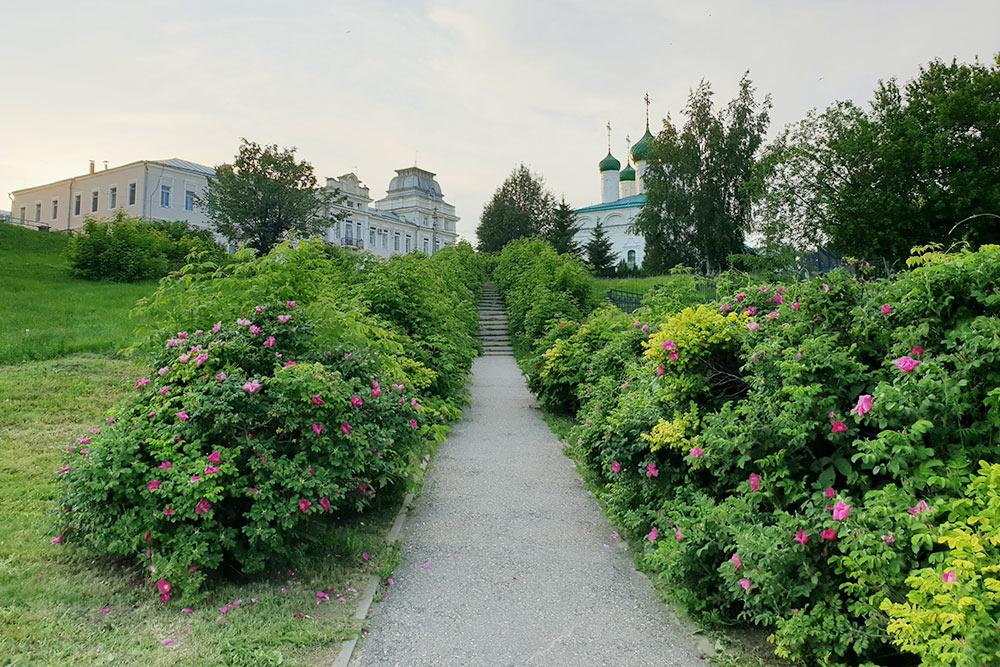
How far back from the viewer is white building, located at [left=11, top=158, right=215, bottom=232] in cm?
3828

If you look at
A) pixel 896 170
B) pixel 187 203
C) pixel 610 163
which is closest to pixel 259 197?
pixel 187 203

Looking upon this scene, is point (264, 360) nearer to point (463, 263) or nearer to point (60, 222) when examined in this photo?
point (463, 263)

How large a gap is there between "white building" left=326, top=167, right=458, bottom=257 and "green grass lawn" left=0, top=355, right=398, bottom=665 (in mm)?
47454

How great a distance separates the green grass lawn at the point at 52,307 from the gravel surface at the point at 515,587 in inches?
309

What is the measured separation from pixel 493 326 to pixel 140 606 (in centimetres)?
1605

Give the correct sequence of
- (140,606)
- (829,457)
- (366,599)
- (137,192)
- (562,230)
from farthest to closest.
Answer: (137,192) → (562,230) → (366,599) → (140,606) → (829,457)

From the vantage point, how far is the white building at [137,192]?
38.3 meters

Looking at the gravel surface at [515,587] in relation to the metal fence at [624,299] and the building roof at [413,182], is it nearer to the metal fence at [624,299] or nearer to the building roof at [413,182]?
the metal fence at [624,299]

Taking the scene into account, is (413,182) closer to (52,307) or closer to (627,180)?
(627,180)

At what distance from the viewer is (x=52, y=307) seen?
47.9 feet

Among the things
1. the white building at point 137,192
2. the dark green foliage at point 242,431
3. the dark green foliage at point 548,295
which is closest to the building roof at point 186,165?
the white building at point 137,192

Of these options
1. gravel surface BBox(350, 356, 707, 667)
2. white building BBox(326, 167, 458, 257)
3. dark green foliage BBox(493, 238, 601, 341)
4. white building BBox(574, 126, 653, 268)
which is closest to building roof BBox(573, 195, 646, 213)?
white building BBox(574, 126, 653, 268)

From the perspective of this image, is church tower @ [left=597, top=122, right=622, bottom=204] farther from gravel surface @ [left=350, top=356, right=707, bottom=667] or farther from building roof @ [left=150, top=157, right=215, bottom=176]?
gravel surface @ [left=350, top=356, right=707, bottom=667]

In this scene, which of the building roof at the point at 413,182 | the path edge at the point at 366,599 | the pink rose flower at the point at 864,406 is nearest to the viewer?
the pink rose flower at the point at 864,406
